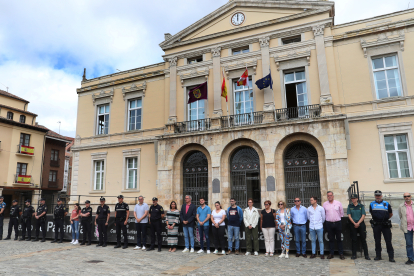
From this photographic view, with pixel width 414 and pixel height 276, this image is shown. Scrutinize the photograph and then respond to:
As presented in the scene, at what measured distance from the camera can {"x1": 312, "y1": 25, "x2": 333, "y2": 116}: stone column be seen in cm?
1537

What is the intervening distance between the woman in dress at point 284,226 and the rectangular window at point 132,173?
13.0 metres

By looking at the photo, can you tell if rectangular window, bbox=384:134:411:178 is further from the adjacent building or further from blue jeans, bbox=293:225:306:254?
blue jeans, bbox=293:225:306:254

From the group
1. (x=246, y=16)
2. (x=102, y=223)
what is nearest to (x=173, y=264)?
(x=102, y=223)

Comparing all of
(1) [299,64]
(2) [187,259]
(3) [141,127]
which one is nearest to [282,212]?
(2) [187,259]

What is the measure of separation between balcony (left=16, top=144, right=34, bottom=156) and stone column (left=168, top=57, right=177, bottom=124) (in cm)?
2111

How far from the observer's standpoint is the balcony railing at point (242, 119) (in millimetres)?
16969

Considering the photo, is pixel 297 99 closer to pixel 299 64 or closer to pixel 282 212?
pixel 299 64

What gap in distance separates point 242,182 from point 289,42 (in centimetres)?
833

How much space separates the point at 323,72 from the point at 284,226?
989 cm

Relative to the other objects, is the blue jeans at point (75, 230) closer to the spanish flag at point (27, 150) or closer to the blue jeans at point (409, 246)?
the blue jeans at point (409, 246)

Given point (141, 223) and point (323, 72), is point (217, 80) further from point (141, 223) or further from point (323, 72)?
point (141, 223)

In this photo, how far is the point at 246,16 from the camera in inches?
729

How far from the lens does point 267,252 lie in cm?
908

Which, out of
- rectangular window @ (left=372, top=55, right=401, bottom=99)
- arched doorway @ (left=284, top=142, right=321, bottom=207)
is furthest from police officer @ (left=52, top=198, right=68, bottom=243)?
rectangular window @ (left=372, top=55, right=401, bottom=99)
